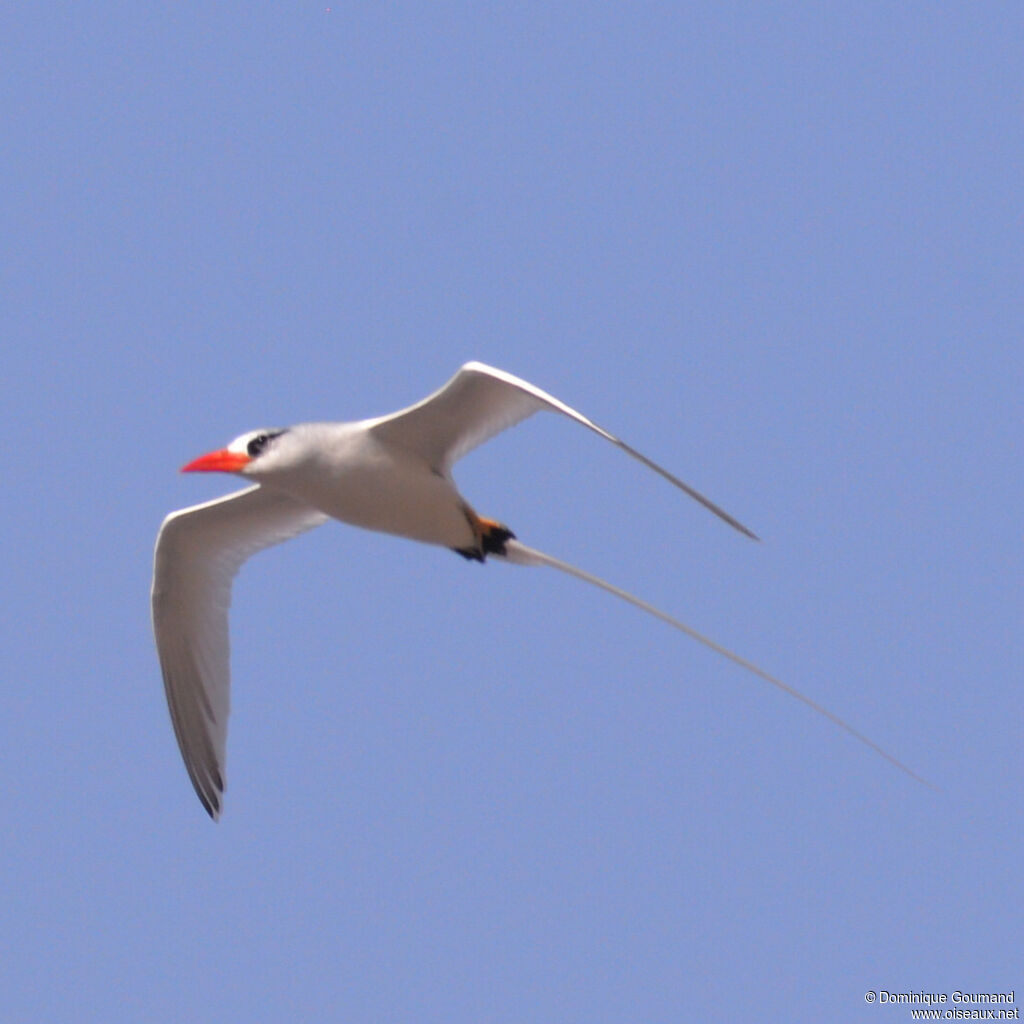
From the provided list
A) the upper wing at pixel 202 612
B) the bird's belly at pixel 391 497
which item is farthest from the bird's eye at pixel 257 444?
the upper wing at pixel 202 612

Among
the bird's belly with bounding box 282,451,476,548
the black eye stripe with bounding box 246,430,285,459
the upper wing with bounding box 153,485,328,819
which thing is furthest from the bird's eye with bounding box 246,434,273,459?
the upper wing with bounding box 153,485,328,819

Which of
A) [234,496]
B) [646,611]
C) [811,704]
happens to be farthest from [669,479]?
[234,496]

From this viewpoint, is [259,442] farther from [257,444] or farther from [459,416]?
[459,416]

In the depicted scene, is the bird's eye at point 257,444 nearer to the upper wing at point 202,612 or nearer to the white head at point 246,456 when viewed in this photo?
the white head at point 246,456

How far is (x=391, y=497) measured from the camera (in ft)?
29.6

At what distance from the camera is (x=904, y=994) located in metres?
7.80

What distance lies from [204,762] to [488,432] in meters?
3.16

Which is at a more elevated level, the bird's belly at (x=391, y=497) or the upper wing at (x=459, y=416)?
the upper wing at (x=459, y=416)

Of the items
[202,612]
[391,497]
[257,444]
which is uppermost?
[257,444]

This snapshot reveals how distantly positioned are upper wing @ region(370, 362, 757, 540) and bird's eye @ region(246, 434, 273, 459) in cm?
65

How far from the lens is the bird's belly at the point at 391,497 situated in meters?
8.91

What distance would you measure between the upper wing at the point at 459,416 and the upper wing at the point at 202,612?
1.71 metres

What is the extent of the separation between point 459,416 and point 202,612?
2765 millimetres

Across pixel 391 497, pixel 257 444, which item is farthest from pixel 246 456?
pixel 391 497
